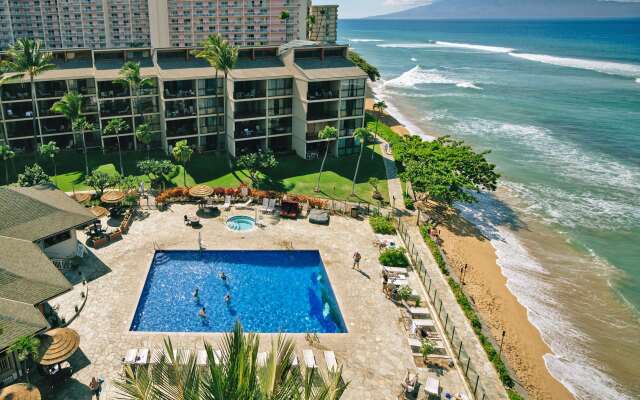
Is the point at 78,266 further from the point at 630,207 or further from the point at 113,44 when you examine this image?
the point at 113,44

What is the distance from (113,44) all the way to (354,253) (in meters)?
119

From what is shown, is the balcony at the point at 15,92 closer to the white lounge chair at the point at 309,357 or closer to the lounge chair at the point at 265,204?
the lounge chair at the point at 265,204

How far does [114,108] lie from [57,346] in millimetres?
38444

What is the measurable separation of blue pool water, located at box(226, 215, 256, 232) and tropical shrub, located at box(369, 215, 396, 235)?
1082 centimetres

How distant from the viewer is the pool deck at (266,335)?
2728cm

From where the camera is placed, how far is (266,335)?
99.9 feet

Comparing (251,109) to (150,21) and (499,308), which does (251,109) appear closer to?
(499,308)

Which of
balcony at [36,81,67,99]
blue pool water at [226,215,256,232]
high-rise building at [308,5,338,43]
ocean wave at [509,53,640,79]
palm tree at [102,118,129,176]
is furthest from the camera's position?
ocean wave at [509,53,640,79]

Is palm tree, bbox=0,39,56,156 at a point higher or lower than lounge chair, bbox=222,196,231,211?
higher

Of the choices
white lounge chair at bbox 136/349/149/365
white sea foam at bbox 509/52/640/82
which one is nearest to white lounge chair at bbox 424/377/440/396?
white lounge chair at bbox 136/349/149/365

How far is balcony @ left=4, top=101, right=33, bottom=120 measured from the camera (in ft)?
180

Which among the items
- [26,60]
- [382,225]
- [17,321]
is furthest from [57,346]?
[26,60]

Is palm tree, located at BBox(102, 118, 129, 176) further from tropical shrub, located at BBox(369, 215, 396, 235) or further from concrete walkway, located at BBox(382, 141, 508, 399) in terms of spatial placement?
concrete walkway, located at BBox(382, 141, 508, 399)

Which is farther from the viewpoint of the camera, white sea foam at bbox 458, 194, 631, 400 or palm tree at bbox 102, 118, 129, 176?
palm tree at bbox 102, 118, 129, 176
